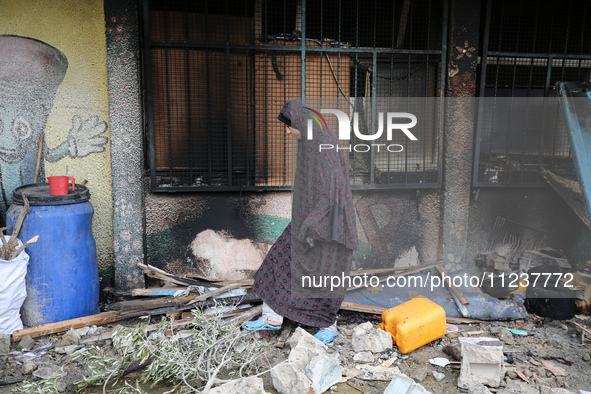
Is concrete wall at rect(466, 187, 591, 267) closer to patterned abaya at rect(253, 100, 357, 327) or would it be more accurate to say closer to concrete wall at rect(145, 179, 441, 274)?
concrete wall at rect(145, 179, 441, 274)

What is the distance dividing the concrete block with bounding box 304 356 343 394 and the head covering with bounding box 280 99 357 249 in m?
0.84

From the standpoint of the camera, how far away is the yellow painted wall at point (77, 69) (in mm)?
4098

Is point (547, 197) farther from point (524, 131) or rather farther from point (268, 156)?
point (268, 156)

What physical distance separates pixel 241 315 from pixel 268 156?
5.53ft

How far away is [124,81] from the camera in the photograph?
415 cm

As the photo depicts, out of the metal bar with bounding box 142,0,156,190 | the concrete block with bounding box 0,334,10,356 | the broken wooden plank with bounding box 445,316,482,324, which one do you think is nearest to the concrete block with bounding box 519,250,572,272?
the broken wooden plank with bounding box 445,316,482,324

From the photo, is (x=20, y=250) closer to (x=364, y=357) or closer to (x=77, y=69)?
(x=77, y=69)

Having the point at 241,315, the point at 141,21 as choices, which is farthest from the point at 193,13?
the point at 241,315

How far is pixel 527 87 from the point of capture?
4.89 meters

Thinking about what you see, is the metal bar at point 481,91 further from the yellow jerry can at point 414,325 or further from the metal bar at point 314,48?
the yellow jerry can at point 414,325

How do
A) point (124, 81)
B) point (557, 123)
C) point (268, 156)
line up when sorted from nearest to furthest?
point (124, 81) < point (268, 156) < point (557, 123)

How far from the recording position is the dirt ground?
9.61ft

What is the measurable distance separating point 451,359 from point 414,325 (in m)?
0.36

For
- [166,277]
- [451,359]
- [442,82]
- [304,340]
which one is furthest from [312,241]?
[442,82]
